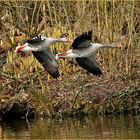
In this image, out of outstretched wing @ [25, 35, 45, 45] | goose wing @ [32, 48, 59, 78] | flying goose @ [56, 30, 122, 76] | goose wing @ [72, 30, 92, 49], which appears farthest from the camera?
goose wing @ [32, 48, 59, 78]

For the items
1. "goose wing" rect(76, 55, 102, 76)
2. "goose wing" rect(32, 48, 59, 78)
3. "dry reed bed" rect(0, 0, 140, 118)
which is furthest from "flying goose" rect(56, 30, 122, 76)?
"dry reed bed" rect(0, 0, 140, 118)

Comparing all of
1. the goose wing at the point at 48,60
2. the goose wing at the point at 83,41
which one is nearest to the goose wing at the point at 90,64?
the goose wing at the point at 48,60

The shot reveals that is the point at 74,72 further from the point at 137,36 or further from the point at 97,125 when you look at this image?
the point at 97,125

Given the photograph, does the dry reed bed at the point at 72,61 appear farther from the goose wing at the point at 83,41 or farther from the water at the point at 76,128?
the goose wing at the point at 83,41

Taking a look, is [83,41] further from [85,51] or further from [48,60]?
[48,60]

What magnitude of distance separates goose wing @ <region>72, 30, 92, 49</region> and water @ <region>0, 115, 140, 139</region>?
65.0 inches

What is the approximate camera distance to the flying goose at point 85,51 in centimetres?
1234

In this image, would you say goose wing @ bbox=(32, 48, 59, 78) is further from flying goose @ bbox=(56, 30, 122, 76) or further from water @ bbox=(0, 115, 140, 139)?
water @ bbox=(0, 115, 140, 139)

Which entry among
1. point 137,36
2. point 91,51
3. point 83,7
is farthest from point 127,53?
point 91,51

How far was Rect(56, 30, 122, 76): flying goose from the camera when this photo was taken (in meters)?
12.3

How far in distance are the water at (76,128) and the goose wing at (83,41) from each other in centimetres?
165

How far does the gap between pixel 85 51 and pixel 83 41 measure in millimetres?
565

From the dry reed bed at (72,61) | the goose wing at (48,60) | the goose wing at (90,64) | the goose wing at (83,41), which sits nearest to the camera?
the goose wing at (83,41)

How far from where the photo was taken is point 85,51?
42.5ft
